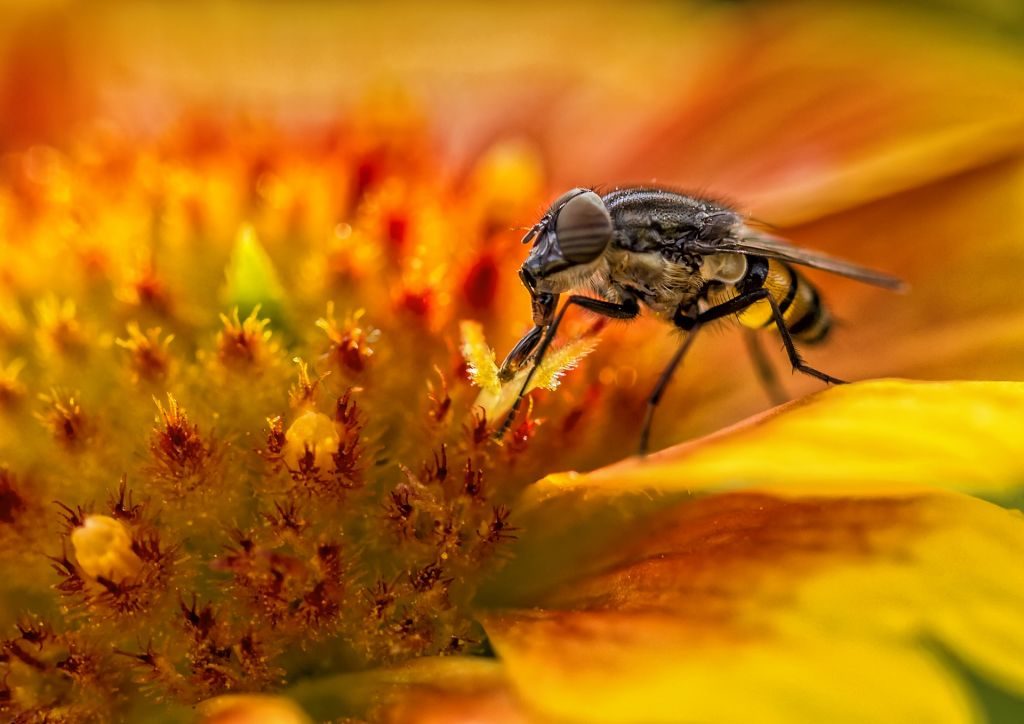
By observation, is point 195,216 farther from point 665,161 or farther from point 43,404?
point 665,161

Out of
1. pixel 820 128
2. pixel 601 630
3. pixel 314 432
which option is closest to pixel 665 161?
pixel 820 128

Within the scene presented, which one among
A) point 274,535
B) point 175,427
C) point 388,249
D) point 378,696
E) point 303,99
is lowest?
point 378,696

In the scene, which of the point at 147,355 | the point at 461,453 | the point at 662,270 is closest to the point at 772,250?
the point at 662,270

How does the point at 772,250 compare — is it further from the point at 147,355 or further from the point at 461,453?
the point at 147,355

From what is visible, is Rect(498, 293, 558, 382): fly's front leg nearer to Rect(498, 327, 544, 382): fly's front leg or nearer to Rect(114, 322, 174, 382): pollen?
Rect(498, 327, 544, 382): fly's front leg

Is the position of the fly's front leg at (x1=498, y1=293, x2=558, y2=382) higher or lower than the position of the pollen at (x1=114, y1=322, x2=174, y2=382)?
lower

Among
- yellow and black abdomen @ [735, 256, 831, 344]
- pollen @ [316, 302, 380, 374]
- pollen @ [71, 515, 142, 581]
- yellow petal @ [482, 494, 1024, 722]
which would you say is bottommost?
yellow petal @ [482, 494, 1024, 722]

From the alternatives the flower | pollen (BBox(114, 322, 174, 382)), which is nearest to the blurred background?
the flower

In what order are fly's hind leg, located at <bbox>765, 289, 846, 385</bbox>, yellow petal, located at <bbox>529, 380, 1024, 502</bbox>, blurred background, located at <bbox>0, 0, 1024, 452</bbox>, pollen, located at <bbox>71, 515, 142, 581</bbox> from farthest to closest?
blurred background, located at <bbox>0, 0, 1024, 452</bbox>
fly's hind leg, located at <bbox>765, 289, 846, 385</bbox>
pollen, located at <bbox>71, 515, 142, 581</bbox>
yellow petal, located at <bbox>529, 380, 1024, 502</bbox>
